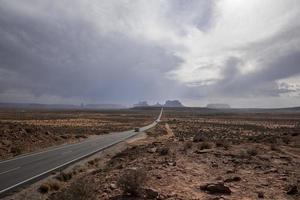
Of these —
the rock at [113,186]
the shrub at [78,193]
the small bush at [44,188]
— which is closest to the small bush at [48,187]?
the small bush at [44,188]

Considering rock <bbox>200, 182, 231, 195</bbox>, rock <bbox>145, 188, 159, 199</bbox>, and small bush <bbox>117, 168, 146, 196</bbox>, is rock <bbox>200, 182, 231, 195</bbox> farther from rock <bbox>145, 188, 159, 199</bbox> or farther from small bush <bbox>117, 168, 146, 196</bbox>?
small bush <bbox>117, 168, 146, 196</bbox>

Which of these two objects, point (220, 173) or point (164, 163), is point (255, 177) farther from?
point (164, 163)

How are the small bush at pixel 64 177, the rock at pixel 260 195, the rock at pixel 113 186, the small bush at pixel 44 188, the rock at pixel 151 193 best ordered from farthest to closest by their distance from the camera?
the small bush at pixel 64 177 → the small bush at pixel 44 188 → the rock at pixel 113 186 → the rock at pixel 260 195 → the rock at pixel 151 193

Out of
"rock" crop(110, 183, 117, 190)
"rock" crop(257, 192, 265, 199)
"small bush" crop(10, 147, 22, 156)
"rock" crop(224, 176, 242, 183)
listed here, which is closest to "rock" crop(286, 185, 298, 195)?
"rock" crop(257, 192, 265, 199)

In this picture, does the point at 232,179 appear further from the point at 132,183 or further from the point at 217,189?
the point at 132,183

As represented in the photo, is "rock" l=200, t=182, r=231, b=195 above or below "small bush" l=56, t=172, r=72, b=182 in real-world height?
above

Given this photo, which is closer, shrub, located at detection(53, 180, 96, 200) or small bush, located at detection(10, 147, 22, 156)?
shrub, located at detection(53, 180, 96, 200)

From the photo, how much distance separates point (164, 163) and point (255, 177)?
18.1 feet

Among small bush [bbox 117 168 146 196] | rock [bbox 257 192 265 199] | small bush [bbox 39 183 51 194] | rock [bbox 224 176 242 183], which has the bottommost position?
small bush [bbox 39 183 51 194]

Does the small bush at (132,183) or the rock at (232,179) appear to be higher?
the small bush at (132,183)

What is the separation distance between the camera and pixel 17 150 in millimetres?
30172

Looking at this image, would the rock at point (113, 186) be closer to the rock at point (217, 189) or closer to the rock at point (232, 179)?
the rock at point (217, 189)

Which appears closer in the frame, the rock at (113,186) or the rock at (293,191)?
the rock at (293,191)

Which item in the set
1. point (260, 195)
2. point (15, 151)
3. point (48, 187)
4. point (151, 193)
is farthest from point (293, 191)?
point (15, 151)
